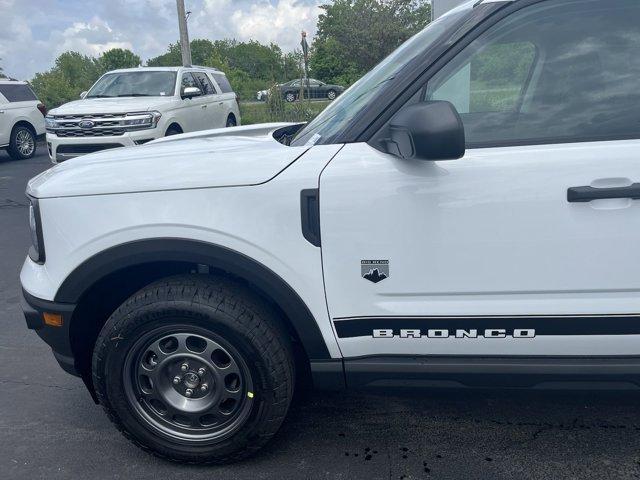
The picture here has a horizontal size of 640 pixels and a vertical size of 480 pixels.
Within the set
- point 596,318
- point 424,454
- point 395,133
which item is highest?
point 395,133

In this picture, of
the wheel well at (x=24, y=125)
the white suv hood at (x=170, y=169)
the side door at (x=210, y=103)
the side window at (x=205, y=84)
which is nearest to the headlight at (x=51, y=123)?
the side door at (x=210, y=103)

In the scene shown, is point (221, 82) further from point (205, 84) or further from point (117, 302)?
point (117, 302)

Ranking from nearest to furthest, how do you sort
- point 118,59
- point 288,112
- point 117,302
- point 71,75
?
point 117,302 → point 288,112 → point 71,75 → point 118,59

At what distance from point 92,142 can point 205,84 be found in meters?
3.20

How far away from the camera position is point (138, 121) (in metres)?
9.52

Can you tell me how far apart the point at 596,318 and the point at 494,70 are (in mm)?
1022

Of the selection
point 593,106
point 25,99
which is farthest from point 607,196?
point 25,99

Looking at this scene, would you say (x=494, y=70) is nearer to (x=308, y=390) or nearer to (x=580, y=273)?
(x=580, y=273)

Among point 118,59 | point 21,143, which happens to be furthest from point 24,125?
point 118,59

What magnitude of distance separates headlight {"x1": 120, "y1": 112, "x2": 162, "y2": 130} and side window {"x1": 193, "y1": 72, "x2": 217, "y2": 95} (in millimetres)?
2303

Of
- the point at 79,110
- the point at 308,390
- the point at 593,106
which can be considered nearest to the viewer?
the point at 593,106

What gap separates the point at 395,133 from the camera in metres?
2.14

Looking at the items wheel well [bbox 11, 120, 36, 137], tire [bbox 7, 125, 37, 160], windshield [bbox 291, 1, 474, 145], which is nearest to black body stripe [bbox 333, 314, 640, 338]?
windshield [bbox 291, 1, 474, 145]

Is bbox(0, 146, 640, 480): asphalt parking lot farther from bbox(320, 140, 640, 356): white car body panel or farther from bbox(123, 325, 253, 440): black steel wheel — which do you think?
bbox(320, 140, 640, 356): white car body panel
